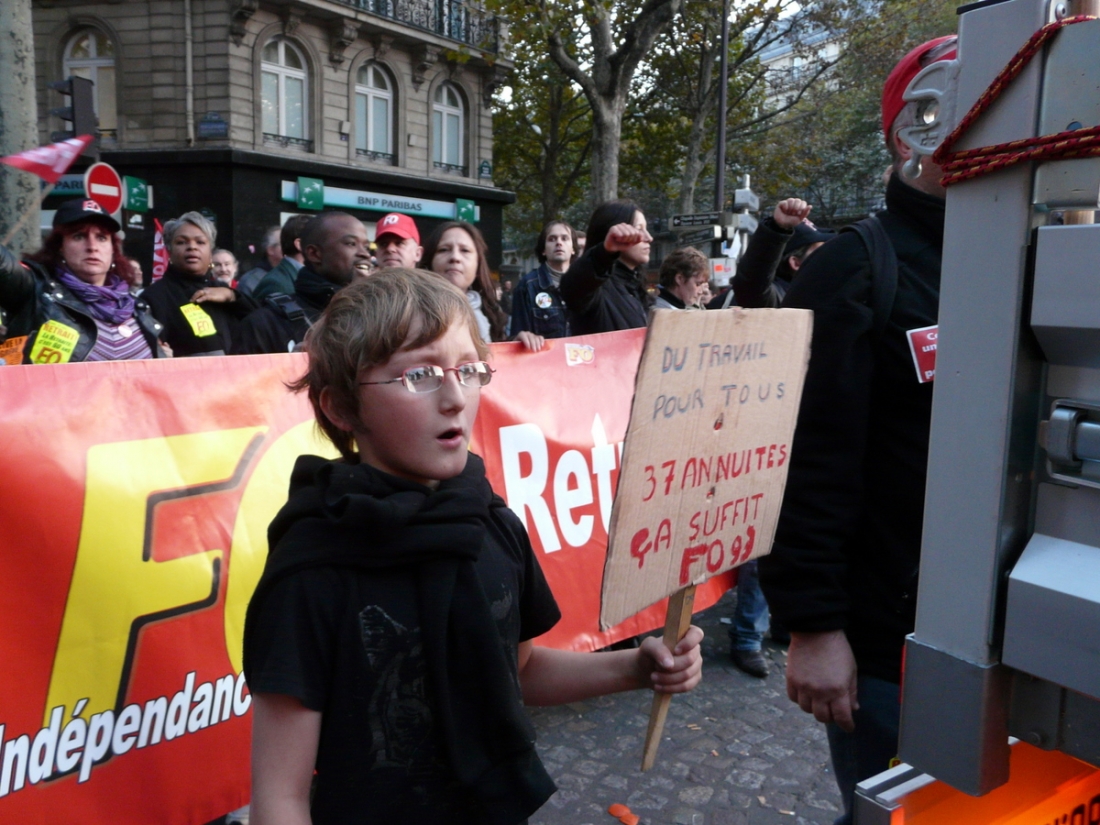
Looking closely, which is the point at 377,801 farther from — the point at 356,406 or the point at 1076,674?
the point at 1076,674

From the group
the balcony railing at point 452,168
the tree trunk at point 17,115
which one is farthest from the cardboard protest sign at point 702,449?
the balcony railing at point 452,168

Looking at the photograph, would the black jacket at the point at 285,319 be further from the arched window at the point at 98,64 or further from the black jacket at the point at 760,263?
the arched window at the point at 98,64

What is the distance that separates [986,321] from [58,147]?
5803 millimetres

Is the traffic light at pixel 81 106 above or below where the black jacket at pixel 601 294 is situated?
above

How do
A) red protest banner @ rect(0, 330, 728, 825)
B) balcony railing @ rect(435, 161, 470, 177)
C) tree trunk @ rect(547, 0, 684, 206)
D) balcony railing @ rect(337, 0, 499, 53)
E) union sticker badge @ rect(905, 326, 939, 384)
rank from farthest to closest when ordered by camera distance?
balcony railing @ rect(435, 161, 470, 177), balcony railing @ rect(337, 0, 499, 53), tree trunk @ rect(547, 0, 684, 206), red protest banner @ rect(0, 330, 728, 825), union sticker badge @ rect(905, 326, 939, 384)

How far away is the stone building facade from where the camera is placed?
19578mm

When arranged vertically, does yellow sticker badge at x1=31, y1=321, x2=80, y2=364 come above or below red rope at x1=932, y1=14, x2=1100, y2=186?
below

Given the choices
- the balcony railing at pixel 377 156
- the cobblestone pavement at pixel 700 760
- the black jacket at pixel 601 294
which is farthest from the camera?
the balcony railing at pixel 377 156

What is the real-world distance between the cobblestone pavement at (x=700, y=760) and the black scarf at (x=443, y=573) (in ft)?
6.47

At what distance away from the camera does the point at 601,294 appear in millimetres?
4777

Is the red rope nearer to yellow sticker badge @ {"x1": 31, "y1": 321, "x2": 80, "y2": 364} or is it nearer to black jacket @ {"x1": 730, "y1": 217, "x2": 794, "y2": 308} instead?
black jacket @ {"x1": 730, "y1": 217, "x2": 794, "y2": 308}

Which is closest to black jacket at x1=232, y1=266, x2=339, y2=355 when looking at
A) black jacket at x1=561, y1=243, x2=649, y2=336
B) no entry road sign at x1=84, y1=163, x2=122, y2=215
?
black jacket at x1=561, y1=243, x2=649, y2=336

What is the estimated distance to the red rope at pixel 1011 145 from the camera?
2.90 feet

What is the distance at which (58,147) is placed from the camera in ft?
17.9
